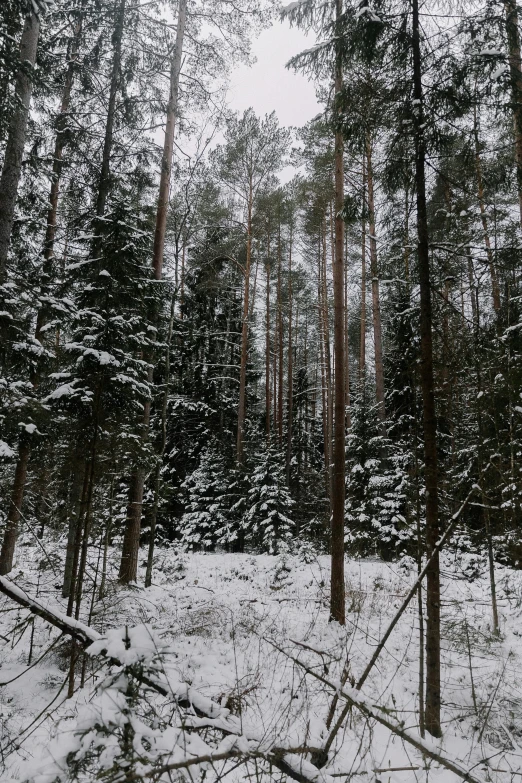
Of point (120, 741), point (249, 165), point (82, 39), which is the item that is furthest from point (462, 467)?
point (249, 165)

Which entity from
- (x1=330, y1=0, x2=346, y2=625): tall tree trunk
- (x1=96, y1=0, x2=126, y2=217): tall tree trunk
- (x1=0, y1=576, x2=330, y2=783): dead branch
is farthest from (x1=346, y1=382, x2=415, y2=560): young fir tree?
(x1=0, y1=576, x2=330, y2=783): dead branch

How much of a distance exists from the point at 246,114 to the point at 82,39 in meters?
7.94

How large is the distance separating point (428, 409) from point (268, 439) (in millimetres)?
11598

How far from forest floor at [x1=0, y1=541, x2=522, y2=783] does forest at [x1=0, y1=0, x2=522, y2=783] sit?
0.21ft

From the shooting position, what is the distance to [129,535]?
893 cm

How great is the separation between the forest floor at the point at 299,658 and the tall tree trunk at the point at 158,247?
0.85 meters

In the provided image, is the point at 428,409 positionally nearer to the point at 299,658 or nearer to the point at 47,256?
the point at 299,658

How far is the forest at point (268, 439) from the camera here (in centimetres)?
229

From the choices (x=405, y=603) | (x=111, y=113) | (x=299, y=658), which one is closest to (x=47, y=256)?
(x=111, y=113)

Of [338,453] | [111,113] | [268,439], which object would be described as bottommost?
[338,453]

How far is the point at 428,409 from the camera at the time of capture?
4422 millimetres

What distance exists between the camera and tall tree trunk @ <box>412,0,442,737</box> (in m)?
3.95

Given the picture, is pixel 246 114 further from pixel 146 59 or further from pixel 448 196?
pixel 448 196

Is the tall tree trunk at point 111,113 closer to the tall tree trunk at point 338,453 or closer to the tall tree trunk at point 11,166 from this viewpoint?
the tall tree trunk at point 11,166
